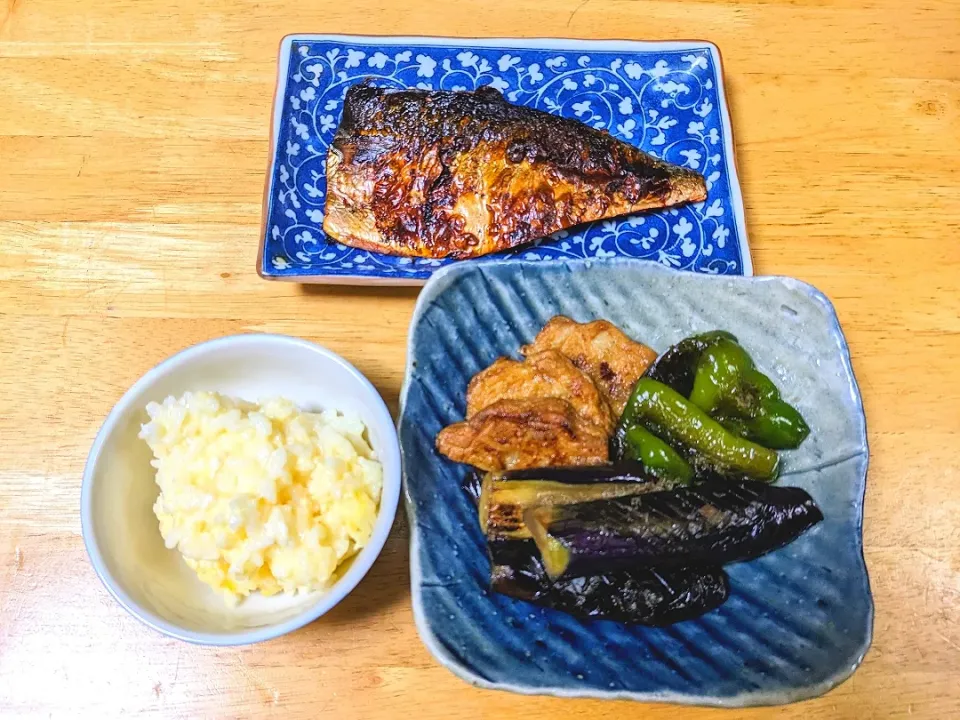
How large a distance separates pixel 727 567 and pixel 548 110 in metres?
1.64

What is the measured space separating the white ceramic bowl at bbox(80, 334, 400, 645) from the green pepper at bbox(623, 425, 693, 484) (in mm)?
529

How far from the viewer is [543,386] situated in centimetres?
167

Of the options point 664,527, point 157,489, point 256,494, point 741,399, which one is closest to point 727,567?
point 664,527

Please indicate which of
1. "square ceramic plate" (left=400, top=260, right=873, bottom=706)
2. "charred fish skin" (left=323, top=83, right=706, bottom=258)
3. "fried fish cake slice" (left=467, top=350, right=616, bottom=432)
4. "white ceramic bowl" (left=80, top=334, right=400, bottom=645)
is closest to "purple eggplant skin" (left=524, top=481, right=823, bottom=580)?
"square ceramic plate" (left=400, top=260, right=873, bottom=706)

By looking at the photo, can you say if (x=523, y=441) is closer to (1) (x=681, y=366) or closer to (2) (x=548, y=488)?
(2) (x=548, y=488)

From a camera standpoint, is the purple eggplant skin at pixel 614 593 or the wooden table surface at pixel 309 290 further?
the wooden table surface at pixel 309 290

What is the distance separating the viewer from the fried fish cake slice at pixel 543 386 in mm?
1648

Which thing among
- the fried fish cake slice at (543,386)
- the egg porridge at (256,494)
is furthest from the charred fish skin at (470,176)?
the egg porridge at (256,494)

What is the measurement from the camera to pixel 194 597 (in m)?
1.52

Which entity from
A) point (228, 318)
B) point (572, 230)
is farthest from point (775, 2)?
point (228, 318)

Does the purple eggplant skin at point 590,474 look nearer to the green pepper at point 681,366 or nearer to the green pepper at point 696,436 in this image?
the green pepper at point 696,436

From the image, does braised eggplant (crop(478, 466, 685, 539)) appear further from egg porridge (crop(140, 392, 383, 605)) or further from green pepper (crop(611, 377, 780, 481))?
egg porridge (crop(140, 392, 383, 605))

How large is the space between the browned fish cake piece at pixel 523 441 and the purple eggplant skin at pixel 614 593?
225 mm

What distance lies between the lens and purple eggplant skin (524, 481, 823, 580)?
1428 millimetres
